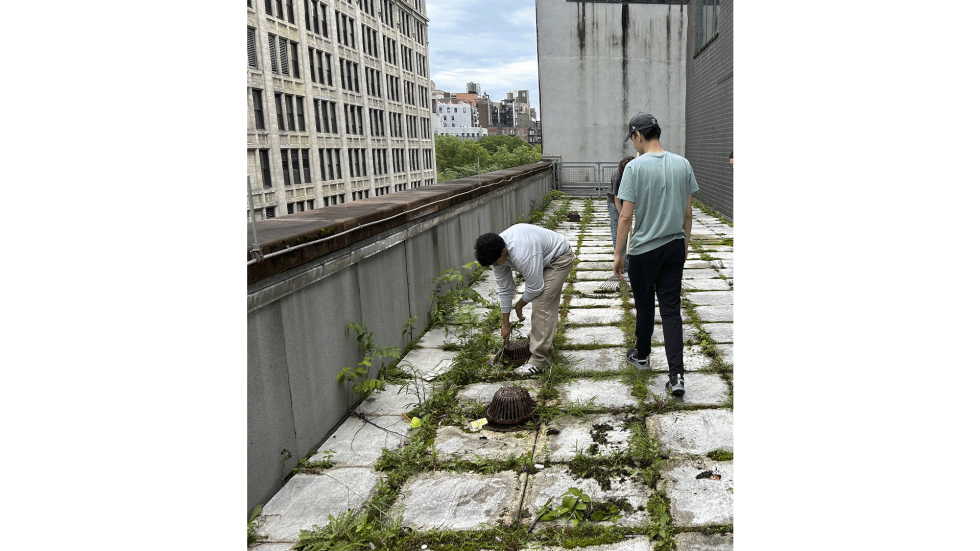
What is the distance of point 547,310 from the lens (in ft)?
15.7

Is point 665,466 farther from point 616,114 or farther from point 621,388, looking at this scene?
point 616,114

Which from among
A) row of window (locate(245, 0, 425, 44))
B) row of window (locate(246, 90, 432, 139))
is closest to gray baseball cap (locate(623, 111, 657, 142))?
row of window (locate(245, 0, 425, 44))

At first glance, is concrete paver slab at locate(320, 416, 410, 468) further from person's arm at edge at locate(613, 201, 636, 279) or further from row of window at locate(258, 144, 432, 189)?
row of window at locate(258, 144, 432, 189)

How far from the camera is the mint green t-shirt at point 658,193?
4070 mm

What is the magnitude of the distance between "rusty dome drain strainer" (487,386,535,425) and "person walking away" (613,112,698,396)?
3.47ft

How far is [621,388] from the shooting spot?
4.47 metres

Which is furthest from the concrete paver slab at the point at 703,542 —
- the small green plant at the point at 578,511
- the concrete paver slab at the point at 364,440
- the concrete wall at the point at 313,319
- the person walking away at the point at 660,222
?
the concrete wall at the point at 313,319

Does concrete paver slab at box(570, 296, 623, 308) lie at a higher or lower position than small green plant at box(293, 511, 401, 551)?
higher

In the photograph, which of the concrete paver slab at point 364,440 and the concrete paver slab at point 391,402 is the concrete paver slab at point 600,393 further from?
the concrete paver slab at point 364,440

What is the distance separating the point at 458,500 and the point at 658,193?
7.86 feet

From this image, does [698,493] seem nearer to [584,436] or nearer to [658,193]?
[584,436]

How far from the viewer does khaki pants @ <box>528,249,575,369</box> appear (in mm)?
4785

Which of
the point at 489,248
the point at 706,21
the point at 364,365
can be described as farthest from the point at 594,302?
the point at 706,21
